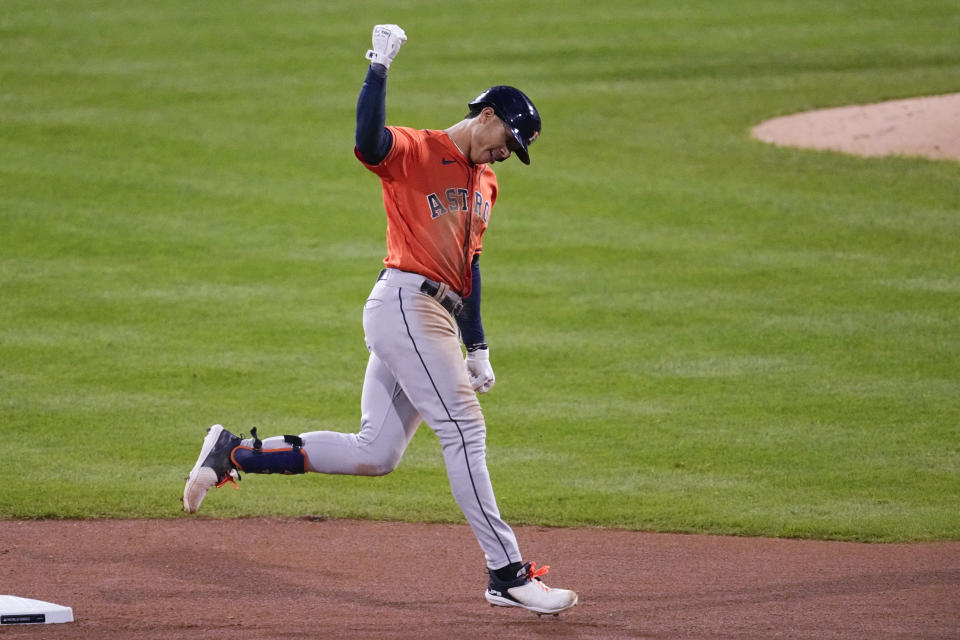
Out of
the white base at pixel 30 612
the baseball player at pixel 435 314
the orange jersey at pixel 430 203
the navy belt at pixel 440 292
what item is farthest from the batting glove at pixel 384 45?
the white base at pixel 30 612

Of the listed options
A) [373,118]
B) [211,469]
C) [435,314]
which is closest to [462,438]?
[435,314]

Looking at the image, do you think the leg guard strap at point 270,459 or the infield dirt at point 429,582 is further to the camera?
the leg guard strap at point 270,459

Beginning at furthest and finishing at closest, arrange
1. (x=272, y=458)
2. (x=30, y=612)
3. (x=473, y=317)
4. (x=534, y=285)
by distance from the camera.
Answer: (x=534, y=285) → (x=473, y=317) → (x=272, y=458) → (x=30, y=612)

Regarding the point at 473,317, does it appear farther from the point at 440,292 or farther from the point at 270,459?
the point at 270,459

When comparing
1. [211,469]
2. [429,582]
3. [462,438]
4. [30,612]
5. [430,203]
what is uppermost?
[430,203]

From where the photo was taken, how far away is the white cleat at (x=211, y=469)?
4.98 meters

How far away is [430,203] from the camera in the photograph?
15.4 ft

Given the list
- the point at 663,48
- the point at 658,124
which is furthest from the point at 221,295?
the point at 663,48

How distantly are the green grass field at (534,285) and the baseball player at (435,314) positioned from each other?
1396mm

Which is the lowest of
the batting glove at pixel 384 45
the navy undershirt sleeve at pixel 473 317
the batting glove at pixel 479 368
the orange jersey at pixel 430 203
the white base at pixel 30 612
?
the white base at pixel 30 612

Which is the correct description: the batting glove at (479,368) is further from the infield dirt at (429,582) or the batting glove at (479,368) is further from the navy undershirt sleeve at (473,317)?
the infield dirt at (429,582)

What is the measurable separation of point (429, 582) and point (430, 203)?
157 centimetres

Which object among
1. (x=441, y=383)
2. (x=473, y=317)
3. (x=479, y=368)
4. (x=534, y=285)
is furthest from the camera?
(x=534, y=285)

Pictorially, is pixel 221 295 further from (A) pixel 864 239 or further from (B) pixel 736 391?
(A) pixel 864 239
